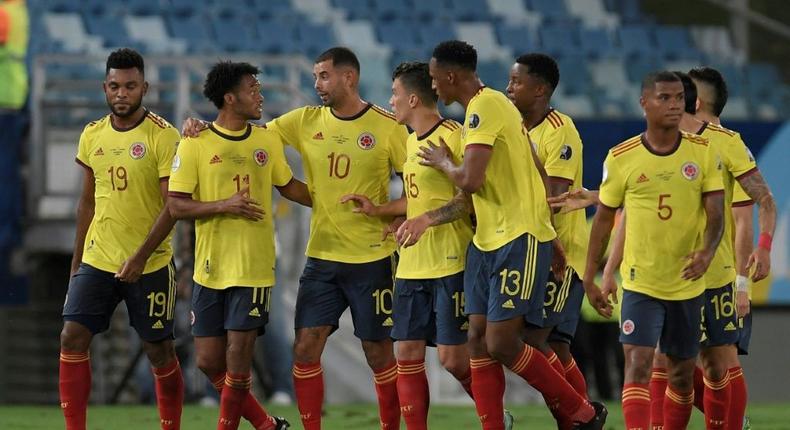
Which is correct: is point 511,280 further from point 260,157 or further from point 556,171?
point 260,157

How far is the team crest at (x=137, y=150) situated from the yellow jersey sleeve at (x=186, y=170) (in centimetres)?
27

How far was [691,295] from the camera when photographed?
27.3ft

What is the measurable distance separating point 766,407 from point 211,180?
7.77 metres

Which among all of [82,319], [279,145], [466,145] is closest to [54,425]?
[82,319]

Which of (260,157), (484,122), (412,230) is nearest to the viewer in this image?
(484,122)

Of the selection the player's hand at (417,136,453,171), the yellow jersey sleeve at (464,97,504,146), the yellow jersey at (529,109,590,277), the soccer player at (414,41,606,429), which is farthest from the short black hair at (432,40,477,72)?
the yellow jersey at (529,109,590,277)

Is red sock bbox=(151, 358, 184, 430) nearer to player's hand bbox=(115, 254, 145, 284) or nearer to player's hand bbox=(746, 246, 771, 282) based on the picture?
player's hand bbox=(115, 254, 145, 284)

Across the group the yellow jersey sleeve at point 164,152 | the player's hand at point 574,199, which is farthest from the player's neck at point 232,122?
the player's hand at point 574,199

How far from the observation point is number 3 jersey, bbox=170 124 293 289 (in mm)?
8641

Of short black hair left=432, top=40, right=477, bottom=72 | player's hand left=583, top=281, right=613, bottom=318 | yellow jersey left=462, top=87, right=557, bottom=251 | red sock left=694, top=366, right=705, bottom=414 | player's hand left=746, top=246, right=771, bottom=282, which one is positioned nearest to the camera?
yellow jersey left=462, top=87, right=557, bottom=251

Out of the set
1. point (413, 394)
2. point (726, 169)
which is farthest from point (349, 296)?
point (726, 169)

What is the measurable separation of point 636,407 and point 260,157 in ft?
7.74

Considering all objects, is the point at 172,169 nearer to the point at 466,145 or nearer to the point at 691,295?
the point at 466,145

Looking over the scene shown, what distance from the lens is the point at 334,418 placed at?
12789 mm
